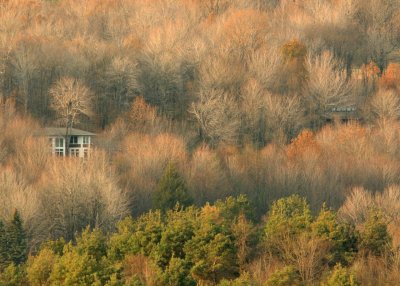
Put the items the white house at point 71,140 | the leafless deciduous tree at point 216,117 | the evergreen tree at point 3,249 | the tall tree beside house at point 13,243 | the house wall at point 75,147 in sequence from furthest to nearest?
the leafless deciduous tree at point 216,117 → the white house at point 71,140 → the house wall at point 75,147 → the tall tree beside house at point 13,243 → the evergreen tree at point 3,249

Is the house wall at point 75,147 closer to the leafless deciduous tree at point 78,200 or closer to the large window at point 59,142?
the large window at point 59,142

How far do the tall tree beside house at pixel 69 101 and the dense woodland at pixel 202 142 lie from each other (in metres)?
0.15

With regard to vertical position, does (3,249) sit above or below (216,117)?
below

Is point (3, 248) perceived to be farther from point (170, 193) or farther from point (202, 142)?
point (202, 142)

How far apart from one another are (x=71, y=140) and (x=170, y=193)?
16.4 meters

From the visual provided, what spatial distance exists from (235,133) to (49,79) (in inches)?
533

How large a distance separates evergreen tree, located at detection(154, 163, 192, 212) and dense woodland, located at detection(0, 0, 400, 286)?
6cm

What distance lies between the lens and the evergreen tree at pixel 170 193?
48.9m

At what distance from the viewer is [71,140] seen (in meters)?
64.1

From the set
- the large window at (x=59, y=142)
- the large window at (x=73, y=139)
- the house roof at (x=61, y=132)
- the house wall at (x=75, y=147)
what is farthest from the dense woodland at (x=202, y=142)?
the large window at (x=59, y=142)

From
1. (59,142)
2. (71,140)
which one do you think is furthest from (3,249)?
(71,140)

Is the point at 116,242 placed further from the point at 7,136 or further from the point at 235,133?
the point at 235,133

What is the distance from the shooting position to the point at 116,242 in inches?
1478

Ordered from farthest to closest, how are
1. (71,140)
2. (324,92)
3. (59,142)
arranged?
(324,92), (71,140), (59,142)
